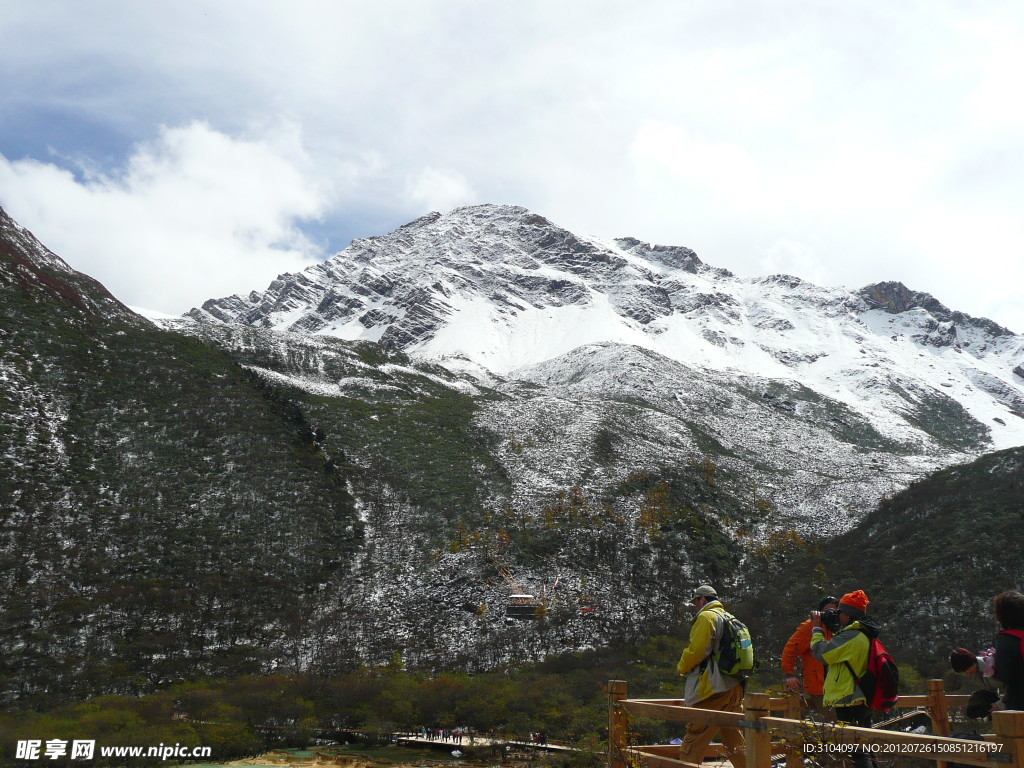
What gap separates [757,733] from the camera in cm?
573

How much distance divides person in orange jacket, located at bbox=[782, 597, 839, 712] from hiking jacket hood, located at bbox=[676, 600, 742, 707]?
1.98 feet

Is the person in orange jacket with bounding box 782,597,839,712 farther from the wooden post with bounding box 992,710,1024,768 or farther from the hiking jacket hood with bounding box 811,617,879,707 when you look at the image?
the wooden post with bounding box 992,710,1024,768

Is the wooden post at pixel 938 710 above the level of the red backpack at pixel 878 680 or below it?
below

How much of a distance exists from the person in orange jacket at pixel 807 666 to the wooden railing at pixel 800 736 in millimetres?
215

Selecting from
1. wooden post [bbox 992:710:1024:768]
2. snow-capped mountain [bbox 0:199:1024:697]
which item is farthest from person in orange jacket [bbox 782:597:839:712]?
snow-capped mountain [bbox 0:199:1024:697]

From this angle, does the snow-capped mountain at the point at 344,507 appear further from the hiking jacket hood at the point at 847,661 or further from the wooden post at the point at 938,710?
the hiking jacket hood at the point at 847,661

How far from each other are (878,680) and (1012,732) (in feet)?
7.53

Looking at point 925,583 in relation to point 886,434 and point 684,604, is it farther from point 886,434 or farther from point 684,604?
point 886,434

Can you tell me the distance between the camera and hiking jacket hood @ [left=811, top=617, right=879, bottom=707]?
6465 millimetres

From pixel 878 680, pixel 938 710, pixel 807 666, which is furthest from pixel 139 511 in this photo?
pixel 878 680

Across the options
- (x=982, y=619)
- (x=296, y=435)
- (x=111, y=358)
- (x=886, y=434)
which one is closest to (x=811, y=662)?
(x=982, y=619)

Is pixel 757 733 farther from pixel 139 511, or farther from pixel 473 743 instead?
pixel 139 511

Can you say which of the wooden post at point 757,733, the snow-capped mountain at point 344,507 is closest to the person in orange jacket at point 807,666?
the wooden post at point 757,733

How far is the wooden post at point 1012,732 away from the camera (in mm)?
4199
